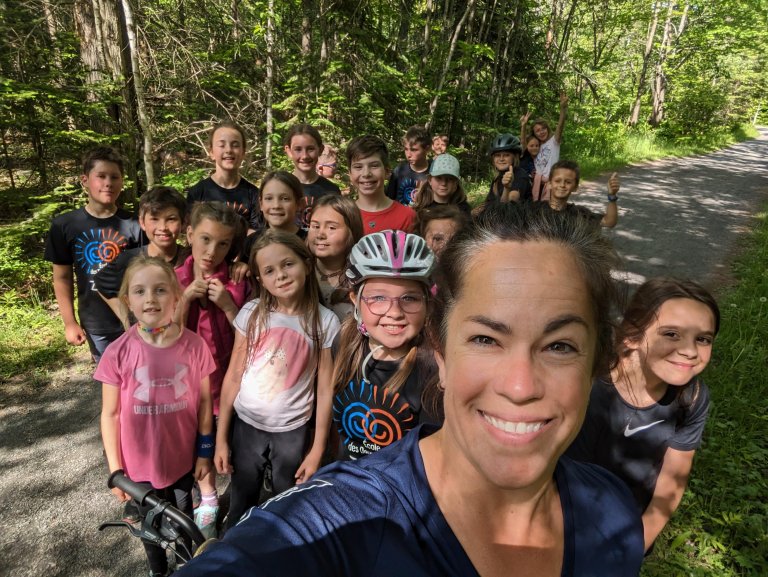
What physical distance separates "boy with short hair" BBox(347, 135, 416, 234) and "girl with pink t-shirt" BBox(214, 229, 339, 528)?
167cm

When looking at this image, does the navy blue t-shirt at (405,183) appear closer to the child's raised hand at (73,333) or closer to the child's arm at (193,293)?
the child's arm at (193,293)

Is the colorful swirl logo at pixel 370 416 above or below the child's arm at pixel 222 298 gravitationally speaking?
below

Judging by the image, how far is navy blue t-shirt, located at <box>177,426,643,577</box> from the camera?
3.59 feet

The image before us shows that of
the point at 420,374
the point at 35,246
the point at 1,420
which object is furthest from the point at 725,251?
the point at 35,246

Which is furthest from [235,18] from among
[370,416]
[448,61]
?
Result: [370,416]

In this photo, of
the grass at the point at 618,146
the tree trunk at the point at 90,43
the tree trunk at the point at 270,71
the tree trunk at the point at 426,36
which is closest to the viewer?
the tree trunk at the point at 90,43

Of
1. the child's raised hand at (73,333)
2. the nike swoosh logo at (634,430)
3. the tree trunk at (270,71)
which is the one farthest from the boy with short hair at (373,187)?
the tree trunk at (270,71)

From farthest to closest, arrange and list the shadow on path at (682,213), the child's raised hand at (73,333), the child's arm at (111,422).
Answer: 1. the shadow on path at (682,213)
2. the child's raised hand at (73,333)
3. the child's arm at (111,422)

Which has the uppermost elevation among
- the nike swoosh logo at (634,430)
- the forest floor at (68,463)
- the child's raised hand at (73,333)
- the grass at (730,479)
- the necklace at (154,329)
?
the necklace at (154,329)

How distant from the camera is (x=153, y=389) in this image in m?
2.65

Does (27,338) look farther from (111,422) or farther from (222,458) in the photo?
(222,458)

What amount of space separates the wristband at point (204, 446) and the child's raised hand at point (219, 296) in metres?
0.88

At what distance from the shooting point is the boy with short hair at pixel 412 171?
6156 mm

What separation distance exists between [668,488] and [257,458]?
2.36 metres
